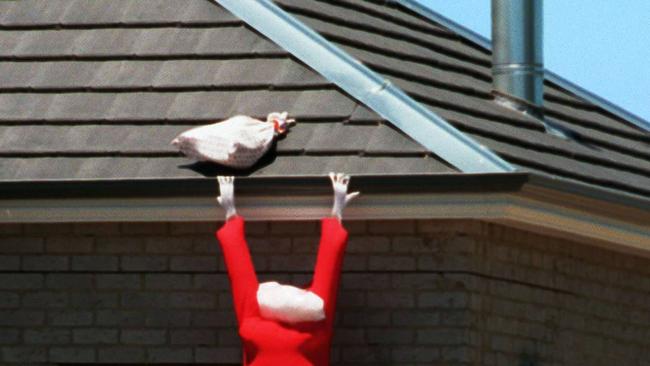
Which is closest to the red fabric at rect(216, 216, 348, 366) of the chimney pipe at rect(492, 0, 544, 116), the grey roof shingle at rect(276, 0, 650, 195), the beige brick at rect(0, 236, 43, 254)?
the grey roof shingle at rect(276, 0, 650, 195)

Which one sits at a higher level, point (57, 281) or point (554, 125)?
point (554, 125)

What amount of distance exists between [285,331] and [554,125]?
10.5 ft

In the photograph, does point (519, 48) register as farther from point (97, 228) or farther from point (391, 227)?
point (97, 228)

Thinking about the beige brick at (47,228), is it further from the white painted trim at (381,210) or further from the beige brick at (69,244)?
the white painted trim at (381,210)

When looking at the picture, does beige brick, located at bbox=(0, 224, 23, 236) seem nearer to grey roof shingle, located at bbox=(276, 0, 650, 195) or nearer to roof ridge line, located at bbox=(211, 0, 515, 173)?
roof ridge line, located at bbox=(211, 0, 515, 173)

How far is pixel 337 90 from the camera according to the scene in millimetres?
11148

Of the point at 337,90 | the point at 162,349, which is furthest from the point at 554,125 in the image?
the point at 162,349

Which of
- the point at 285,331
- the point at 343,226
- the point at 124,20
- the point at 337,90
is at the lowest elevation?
the point at 285,331

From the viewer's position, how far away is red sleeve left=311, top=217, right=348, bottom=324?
10297 mm

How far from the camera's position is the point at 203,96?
11406 mm

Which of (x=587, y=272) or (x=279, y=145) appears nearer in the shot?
(x=279, y=145)

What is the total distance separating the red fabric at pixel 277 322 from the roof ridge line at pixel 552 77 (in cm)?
420

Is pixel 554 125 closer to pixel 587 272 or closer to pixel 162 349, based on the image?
pixel 587 272

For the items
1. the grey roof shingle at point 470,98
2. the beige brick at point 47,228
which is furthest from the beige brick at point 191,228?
the grey roof shingle at point 470,98
